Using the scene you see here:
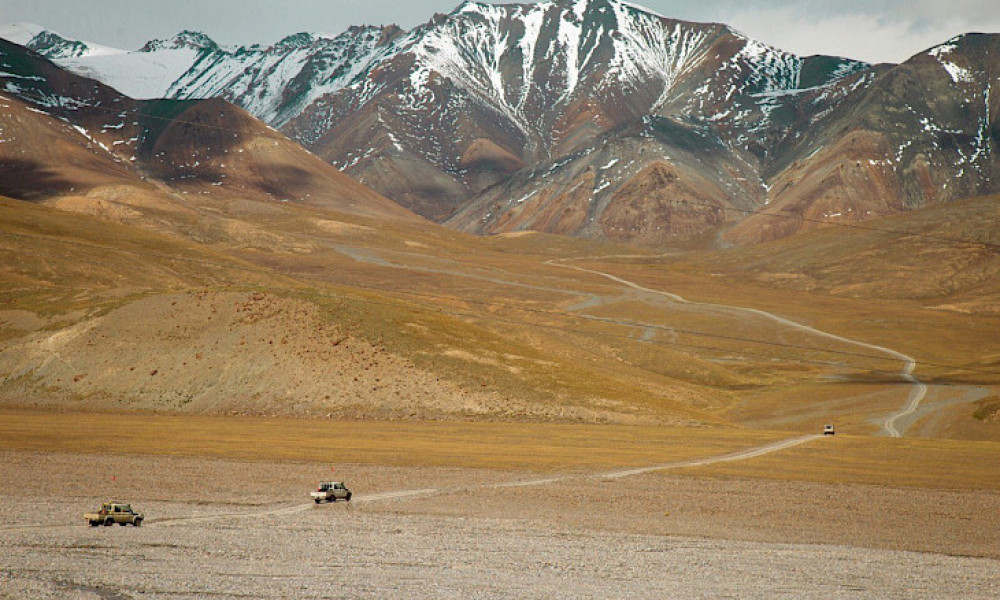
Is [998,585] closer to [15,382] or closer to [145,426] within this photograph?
[145,426]

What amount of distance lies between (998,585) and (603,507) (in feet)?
46.4

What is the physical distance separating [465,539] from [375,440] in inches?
1076

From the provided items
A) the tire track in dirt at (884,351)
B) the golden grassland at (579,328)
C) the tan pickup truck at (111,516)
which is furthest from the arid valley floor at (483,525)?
the tire track in dirt at (884,351)

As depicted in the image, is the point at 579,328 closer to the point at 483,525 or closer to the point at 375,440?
the point at 375,440

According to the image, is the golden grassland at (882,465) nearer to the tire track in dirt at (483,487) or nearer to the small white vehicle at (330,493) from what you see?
the tire track in dirt at (483,487)

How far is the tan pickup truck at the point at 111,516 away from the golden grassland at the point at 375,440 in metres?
17.6

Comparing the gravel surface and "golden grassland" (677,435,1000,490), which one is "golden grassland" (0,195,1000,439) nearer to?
"golden grassland" (677,435,1000,490)

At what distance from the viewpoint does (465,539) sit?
29234 millimetres

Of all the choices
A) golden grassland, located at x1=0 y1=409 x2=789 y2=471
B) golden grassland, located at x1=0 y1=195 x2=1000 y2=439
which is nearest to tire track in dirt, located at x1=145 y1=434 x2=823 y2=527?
golden grassland, located at x1=0 y1=409 x2=789 y2=471

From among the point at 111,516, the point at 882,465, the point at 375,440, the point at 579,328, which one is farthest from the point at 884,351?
the point at 111,516

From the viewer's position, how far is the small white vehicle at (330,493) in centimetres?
A: 3469

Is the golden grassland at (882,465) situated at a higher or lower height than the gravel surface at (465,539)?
lower

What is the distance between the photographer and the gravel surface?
77.0 ft

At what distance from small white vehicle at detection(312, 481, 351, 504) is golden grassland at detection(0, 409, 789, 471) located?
37.0ft
